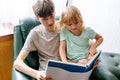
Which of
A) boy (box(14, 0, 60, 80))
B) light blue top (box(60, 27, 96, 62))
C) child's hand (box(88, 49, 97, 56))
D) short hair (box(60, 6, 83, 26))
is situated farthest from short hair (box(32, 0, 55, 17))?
child's hand (box(88, 49, 97, 56))

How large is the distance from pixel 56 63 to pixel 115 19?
1.54 m

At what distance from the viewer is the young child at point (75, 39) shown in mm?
1554

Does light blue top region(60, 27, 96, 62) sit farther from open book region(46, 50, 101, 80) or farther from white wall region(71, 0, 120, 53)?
white wall region(71, 0, 120, 53)

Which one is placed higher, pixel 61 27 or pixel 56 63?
pixel 61 27

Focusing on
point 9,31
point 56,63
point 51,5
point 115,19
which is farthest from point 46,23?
point 115,19

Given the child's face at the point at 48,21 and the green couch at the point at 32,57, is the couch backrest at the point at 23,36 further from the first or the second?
the child's face at the point at 48,21

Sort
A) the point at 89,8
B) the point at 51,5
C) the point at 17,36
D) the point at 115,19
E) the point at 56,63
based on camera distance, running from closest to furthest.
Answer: the point at 56,63 → the point at 51,5 → the point at 17,36 → the point at 115,19 → the point at 89,8

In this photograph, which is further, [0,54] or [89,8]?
[89,8]

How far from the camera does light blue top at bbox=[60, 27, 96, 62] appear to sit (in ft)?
5.29

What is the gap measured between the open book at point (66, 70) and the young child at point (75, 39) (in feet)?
0.97

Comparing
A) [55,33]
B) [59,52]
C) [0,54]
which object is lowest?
[0,54]

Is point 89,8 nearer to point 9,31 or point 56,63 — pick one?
point 9,31

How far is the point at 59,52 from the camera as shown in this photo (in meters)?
1.64

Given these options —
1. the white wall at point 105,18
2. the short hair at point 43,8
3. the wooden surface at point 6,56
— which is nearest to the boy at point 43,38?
the short hair at point 43,8
